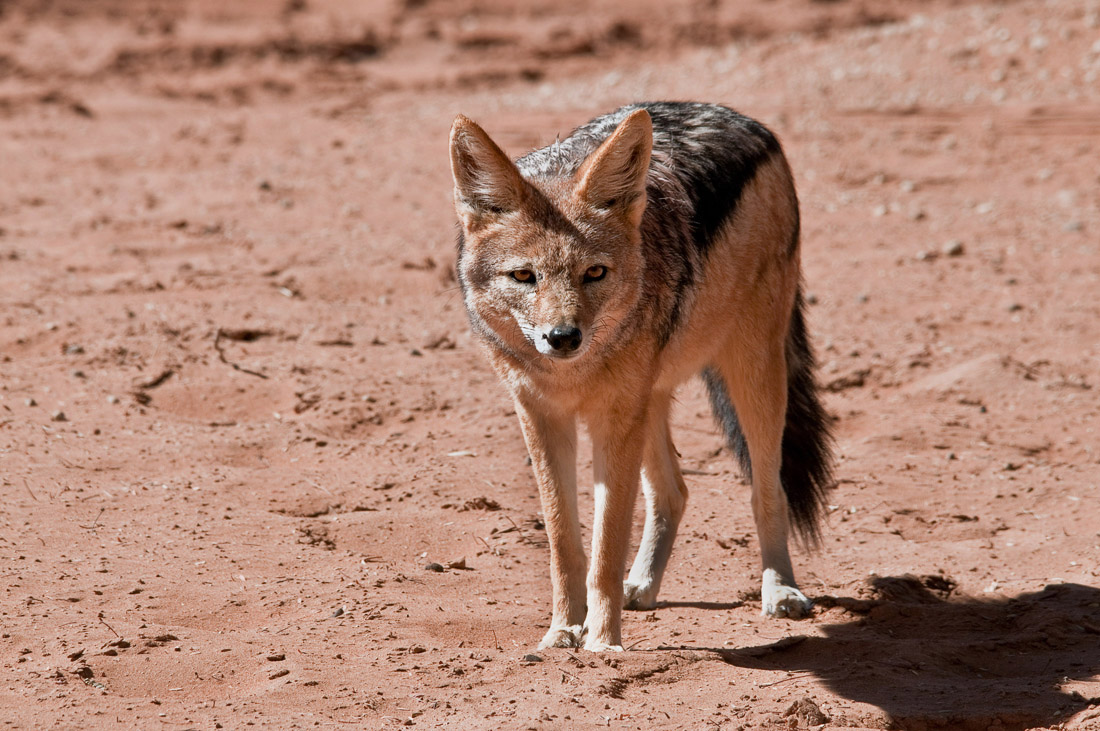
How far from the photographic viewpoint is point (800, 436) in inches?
226

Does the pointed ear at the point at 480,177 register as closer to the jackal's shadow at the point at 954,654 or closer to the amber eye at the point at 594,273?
the amber eye at the point at 594,273

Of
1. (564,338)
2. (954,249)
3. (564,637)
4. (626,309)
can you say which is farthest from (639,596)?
(954,249)

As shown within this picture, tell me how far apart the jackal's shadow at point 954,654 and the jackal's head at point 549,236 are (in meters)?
1.41

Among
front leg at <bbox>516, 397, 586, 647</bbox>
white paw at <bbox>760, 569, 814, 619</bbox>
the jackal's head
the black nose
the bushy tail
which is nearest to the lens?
the black nose

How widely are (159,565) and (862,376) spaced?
4.27 m

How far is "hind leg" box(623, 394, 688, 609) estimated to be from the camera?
17.7 feet

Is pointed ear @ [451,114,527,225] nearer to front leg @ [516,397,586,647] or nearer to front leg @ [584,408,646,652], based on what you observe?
front leg @ [516,397,586,647]

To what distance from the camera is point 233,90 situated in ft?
46.1

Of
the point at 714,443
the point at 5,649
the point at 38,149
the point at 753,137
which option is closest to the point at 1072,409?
the point at 714,443

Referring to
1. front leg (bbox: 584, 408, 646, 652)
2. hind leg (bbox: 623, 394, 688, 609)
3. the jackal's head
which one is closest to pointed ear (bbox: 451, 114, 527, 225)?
the jackal's head

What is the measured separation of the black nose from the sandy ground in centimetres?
108

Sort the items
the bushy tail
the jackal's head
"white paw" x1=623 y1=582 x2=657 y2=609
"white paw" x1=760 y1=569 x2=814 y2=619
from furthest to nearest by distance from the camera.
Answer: the bushy tail, "white paw" x1=623 y1=582 x2=657 y2=609, "white paw" x1=760 y1=569 x2=814 y2=619, the jackal's head

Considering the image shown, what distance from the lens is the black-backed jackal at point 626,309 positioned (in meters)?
4.48

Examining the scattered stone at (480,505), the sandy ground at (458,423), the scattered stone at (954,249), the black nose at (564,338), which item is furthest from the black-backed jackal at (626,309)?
the scattered stone at (954,249)
